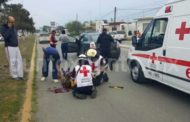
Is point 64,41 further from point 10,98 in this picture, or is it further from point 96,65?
point 10,98

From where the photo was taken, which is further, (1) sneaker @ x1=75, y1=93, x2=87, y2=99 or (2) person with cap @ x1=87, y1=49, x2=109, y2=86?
(2) person with cap @ x1=87, y1=49, x2=109, y2=86

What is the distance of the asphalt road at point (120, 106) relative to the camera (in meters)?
6.28

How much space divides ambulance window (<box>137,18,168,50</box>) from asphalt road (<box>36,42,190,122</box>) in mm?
1251

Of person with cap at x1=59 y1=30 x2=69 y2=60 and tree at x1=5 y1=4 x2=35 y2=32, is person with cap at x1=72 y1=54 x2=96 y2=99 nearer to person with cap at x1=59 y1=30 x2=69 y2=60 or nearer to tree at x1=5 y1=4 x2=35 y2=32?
person with cap at x1=59 y1=30 x2=69 y2=60

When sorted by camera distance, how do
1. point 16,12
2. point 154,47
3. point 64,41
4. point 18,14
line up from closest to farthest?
point 154,47 < point 64,41 < point 16,12 < point 18,14

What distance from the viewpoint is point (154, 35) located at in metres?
8.74

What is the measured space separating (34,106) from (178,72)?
3377 millimetres

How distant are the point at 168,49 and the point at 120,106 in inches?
72.0

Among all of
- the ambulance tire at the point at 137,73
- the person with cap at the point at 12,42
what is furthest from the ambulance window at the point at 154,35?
the person with cap at the point at 12,42

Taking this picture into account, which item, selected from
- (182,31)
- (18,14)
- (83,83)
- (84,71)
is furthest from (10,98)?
(18,14)

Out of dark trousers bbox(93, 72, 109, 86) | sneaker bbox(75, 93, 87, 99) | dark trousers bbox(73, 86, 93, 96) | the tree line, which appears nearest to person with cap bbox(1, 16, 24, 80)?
dark trousers bbox(93, 72, 109, 86)

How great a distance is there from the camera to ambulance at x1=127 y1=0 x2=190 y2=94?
6.95 meters

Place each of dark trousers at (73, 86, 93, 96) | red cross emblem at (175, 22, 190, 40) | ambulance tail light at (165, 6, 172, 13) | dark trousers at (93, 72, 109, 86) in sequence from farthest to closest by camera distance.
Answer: dark trousers at (93, 72, 109, 86) → dark trousers at (73, 86, 93, 96) → ambulance tail light at (165, 6, 172, 13) → red cross emblem at (175, 22, 190, 40)

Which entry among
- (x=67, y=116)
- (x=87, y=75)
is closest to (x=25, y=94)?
(x=87, y=75)
